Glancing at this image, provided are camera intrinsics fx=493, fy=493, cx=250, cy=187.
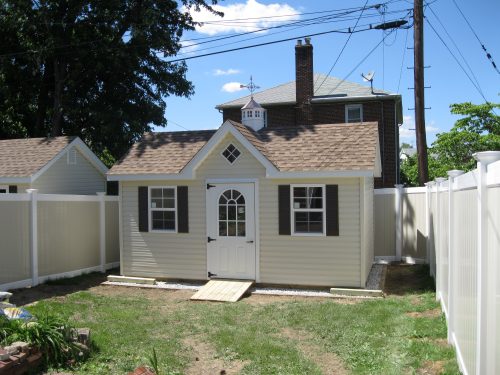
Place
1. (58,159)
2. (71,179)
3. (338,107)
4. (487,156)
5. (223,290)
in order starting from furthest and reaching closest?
(338,107) → (71,179) → (58,159) → (223,290) → (487,156)

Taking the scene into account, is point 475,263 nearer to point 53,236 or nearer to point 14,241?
point 14,241

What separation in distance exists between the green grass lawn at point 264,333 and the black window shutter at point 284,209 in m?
1.65

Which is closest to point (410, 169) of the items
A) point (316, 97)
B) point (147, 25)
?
point (316, 97)

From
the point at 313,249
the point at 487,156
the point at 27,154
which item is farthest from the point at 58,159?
the point at 487,156

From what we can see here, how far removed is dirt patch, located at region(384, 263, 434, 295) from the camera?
10.8 meters

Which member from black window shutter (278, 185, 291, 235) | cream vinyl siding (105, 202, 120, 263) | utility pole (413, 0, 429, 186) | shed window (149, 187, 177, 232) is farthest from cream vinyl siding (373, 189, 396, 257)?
cream vinyl siding (105, 202, 120, 263)

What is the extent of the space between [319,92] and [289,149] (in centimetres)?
1590

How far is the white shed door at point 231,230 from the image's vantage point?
11719 millimetres

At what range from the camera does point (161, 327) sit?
8117mm

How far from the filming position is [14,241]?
36.4ft

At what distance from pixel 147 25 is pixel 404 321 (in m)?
17.7

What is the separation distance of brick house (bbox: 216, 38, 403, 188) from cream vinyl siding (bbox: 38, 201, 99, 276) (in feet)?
43.5

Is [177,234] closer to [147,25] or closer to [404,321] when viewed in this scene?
Answer: [404,321]

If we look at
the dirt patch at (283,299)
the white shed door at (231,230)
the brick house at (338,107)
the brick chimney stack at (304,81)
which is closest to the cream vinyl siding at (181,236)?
the white shed door at (231,230)
